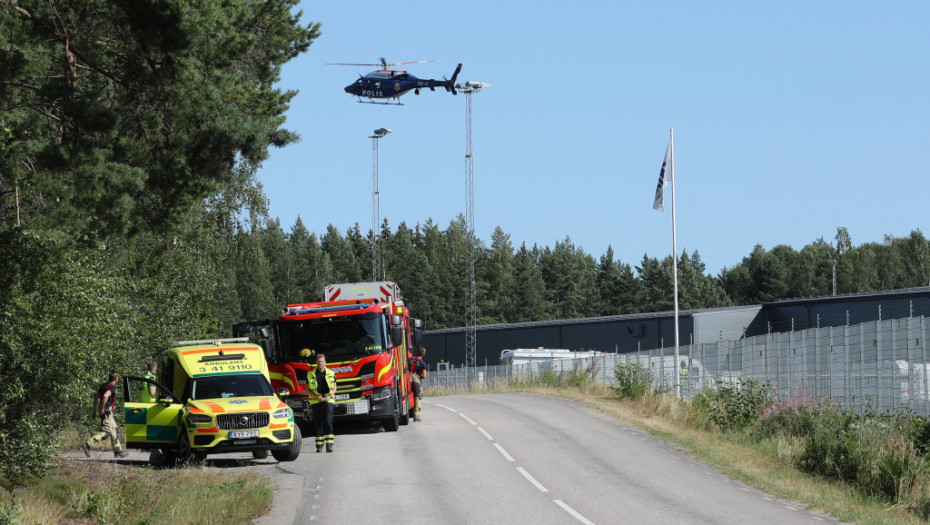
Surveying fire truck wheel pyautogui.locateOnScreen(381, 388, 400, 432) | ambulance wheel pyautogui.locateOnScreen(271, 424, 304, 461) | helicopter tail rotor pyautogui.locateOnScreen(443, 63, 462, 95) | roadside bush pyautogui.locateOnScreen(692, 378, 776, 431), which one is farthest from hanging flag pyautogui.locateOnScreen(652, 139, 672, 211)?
helicopter tail rotor pyautogui.locateOnScreen(443, 63, 462, 95)

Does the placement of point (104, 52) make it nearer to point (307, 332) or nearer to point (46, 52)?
point (46, 52)

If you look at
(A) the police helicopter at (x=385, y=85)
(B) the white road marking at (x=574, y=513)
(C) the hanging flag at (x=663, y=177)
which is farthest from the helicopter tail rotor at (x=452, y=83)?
(B) the white road marking at (x=574, y=513)

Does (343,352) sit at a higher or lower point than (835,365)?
higher

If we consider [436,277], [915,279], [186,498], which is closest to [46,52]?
[186,498]

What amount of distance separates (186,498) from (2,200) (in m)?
9.45

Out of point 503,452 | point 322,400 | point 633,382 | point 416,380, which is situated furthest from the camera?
point 633,382

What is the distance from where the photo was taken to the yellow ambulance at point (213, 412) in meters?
20.6

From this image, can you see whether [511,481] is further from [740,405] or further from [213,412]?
[740,405]

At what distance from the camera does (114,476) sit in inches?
762

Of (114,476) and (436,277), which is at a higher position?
(436,277)

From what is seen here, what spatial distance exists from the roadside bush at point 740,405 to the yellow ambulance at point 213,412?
38.8 ft

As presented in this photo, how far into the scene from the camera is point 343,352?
25656 millimetres

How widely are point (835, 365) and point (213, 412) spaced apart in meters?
18.5

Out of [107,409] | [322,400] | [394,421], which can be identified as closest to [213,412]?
[322,400]
